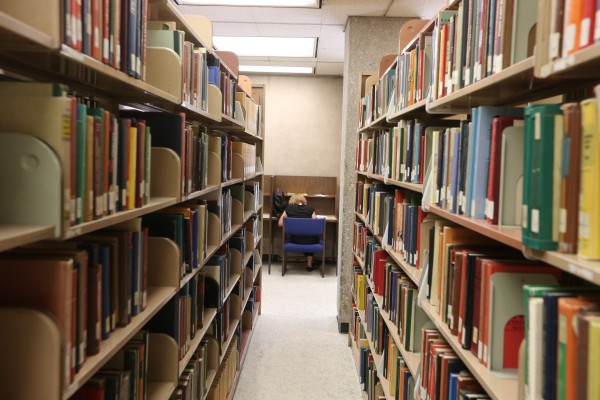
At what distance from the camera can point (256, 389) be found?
3.55 metres

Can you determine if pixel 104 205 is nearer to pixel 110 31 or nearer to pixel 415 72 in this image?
pixel 110 31

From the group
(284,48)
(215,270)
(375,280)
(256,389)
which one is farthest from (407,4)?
(256,389)

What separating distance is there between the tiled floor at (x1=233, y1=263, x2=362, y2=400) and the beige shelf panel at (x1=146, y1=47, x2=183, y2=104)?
7.51 feet

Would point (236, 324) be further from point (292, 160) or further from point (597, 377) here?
point (292, 160)

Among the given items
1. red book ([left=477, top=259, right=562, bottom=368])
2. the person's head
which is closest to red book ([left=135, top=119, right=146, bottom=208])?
red book ([left=477, top=259, right=562, bottom=368])

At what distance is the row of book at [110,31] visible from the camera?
43.0 inches

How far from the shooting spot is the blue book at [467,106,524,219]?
4.56 feet

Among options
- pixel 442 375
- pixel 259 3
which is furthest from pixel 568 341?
pixel 259 3

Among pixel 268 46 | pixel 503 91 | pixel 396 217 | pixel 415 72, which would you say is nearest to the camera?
pixel 503 91

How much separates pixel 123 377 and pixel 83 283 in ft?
1.38

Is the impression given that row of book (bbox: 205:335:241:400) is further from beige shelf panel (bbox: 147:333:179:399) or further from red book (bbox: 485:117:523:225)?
red book (bbox: 485:117:523:225)

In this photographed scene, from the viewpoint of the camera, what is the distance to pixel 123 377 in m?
1.46

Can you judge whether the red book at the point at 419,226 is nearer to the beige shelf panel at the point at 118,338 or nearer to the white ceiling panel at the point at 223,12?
the beige shelf panel at the point at 118,338

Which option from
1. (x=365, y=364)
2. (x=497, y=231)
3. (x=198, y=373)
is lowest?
(x=365, y=364)
